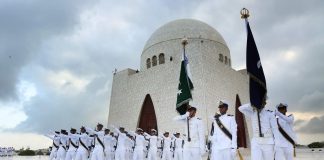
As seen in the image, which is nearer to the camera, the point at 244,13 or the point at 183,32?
the point at 244,13

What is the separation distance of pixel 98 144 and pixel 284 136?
6.69 meters

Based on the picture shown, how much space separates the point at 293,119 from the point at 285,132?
0.36 metres

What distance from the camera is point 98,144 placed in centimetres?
1098

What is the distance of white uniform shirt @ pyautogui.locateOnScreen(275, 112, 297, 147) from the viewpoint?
571 centimetres

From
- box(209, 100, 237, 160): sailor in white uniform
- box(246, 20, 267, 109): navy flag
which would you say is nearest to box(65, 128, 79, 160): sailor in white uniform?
box(209, 100, 237, 160): sailor in white uniform

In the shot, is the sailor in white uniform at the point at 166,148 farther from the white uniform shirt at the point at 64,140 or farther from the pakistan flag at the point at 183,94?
the pakistan flag at the point at 183,94

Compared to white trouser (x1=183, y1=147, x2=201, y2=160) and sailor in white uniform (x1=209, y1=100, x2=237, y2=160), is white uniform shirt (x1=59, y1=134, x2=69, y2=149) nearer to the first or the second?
white trouser (x1=183, y1=147, x2=201, y2=160)

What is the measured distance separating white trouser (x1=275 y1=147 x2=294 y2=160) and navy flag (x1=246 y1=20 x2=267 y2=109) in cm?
75

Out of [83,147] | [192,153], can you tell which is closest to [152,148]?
[83,147]

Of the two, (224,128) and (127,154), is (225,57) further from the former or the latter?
(224,128)

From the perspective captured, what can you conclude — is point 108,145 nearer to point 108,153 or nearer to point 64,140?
point 108,153

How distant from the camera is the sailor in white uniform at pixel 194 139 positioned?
684 cm

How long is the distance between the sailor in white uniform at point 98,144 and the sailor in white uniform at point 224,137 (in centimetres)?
558

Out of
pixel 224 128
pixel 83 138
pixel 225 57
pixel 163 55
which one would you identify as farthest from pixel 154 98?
pixel 224 128
